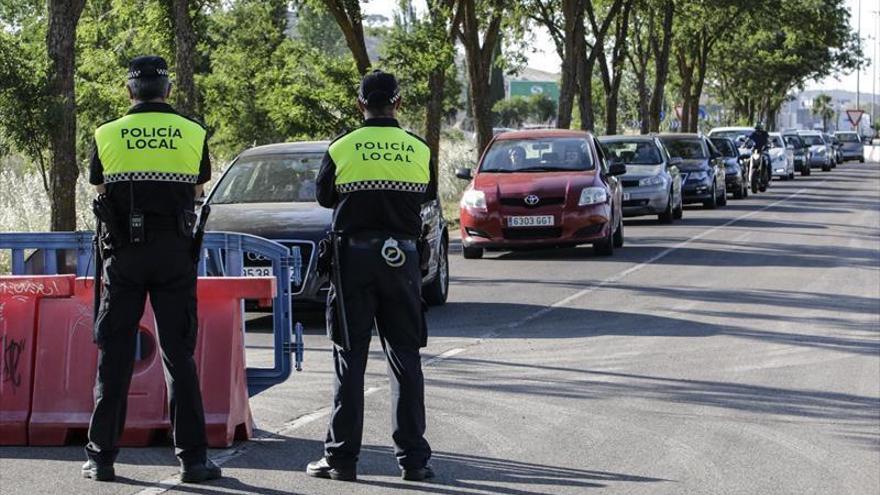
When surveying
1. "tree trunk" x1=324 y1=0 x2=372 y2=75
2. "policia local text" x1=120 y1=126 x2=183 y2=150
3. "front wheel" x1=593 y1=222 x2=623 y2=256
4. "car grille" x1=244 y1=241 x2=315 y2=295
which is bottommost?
"front wheel" x1=593 y1=222 x2=623 y2=256

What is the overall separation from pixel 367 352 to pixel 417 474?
600 millimetres

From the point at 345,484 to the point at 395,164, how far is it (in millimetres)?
1456

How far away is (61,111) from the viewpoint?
17.4 metres

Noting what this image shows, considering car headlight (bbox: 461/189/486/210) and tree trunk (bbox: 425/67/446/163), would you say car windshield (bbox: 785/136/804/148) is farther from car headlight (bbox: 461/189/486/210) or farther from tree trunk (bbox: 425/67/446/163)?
car headlight (bbox: 461/189/486/210)

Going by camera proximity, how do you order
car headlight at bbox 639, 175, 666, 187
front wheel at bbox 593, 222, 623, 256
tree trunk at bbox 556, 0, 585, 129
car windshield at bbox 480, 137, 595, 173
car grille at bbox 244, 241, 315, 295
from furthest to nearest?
tree trunk at bbox 556, 0, 585, 129 < car headlight at bbox 639, 175, 666, 187 < car windshield at bbox 480, 137, 595, 173 < front wheel at bbox 593, 222, 623, 256 < car grille at bbox 244, 241, 315, 295

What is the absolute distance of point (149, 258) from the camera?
24.1 ft

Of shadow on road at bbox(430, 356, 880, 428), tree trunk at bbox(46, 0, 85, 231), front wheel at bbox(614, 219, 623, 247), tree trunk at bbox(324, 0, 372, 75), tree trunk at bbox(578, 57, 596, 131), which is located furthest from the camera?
tree trunk at bbox(578, 57, 596, 131)

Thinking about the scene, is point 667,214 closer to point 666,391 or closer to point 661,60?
point 666,391

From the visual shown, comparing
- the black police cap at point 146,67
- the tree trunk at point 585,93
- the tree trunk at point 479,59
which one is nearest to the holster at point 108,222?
the black police cap at point 146,67

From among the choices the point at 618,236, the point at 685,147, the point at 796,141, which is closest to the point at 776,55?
the point at 796,141

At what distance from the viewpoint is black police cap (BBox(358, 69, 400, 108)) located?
7508 mm

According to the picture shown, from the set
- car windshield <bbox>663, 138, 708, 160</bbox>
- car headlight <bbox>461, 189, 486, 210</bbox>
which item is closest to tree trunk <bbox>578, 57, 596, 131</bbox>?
car windshield <bbox>663, 138, 708, 160</bbox>

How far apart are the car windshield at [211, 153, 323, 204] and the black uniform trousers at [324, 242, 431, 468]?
7.04m

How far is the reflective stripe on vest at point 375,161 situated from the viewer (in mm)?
7480
